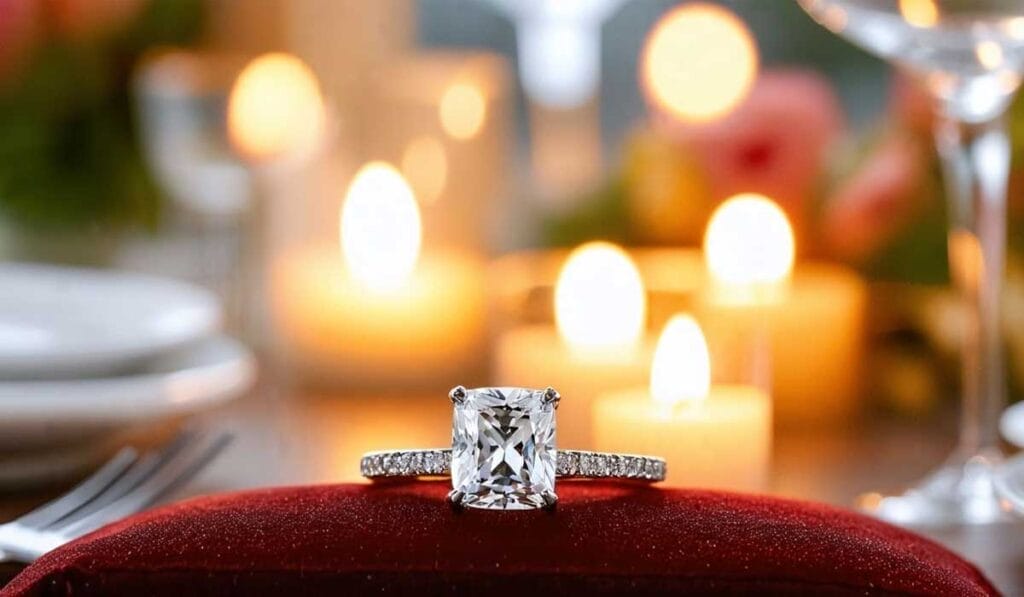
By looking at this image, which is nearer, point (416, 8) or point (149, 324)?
point (149, 324)

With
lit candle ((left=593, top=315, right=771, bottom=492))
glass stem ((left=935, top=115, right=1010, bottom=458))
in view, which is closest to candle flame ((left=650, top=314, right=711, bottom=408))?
lit candle ((left=593, top=315, right=771, bottom=492))

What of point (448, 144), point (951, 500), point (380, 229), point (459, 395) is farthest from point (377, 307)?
point (459, 395)

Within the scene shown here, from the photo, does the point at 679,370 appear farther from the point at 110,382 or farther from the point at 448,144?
the point at 448,144

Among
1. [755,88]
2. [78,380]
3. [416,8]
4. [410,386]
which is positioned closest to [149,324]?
[78,380]

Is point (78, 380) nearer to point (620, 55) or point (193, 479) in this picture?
point (193, 479)

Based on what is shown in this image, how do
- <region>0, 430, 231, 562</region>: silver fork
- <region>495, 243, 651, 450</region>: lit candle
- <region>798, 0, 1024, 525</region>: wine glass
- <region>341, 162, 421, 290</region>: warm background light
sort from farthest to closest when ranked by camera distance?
1. <region>341, 162, 421, 290</region>: warm background light
2. <region>495, 243, 651, 450</region>: lit candle
3. <region>798, 0, 1024, 525</region>: wine glass
4. <region>0, 430, 231, 562</region>: silver fork

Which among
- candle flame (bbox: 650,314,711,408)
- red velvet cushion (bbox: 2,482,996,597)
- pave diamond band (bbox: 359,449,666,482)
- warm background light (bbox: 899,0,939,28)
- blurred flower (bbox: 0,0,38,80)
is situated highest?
blurred flower (bbox: 0,0,38,80)

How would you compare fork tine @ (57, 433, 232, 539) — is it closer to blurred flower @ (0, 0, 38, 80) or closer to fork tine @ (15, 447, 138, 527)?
fork tine @ (15, 447, 138, 527)

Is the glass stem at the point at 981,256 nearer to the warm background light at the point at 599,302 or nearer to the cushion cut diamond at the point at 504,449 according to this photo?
the warm background light at the point at 599,302
